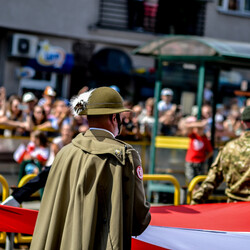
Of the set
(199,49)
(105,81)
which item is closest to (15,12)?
(105,81)

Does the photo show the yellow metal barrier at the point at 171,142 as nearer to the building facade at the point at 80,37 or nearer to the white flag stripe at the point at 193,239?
the white flag stripe at the point at 193,239

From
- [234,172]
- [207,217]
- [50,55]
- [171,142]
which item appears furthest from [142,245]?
[50,55]

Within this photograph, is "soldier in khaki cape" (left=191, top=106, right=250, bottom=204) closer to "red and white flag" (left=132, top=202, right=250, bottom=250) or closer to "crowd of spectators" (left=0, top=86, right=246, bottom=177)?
"red and white flag" (left=132, top=202, right=250, bottom=250)

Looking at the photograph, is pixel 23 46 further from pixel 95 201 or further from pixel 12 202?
pixel 95 201

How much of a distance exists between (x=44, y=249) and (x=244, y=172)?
239cm

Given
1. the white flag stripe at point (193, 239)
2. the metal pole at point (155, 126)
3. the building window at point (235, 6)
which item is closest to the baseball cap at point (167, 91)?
the metal pole at point (155, 126)

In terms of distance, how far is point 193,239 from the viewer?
4320 millimetres

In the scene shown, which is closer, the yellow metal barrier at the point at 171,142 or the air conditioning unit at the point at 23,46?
the yellow metal barrier at the point at 171,142

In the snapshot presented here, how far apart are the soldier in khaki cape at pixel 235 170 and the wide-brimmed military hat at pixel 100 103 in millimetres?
1981

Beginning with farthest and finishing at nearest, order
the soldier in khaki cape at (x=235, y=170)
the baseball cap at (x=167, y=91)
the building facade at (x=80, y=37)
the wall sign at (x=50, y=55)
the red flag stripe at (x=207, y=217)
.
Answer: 1. the wall sign at (x=50, y=55)
2. the building facade at (x=80, y=37)
3. the baseball cap at (x=167, y=91)
4. the soldier in khaki cape at (x=235, y=170)
5. the red flag stripe at (x=207, y=217)

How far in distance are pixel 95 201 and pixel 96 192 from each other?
6cm

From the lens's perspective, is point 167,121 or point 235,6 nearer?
point 167,121

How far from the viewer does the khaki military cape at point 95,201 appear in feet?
11.1

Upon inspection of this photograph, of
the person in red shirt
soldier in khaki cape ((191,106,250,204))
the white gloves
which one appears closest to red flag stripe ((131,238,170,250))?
soldier in khaki cape ((191,106,250,204))
